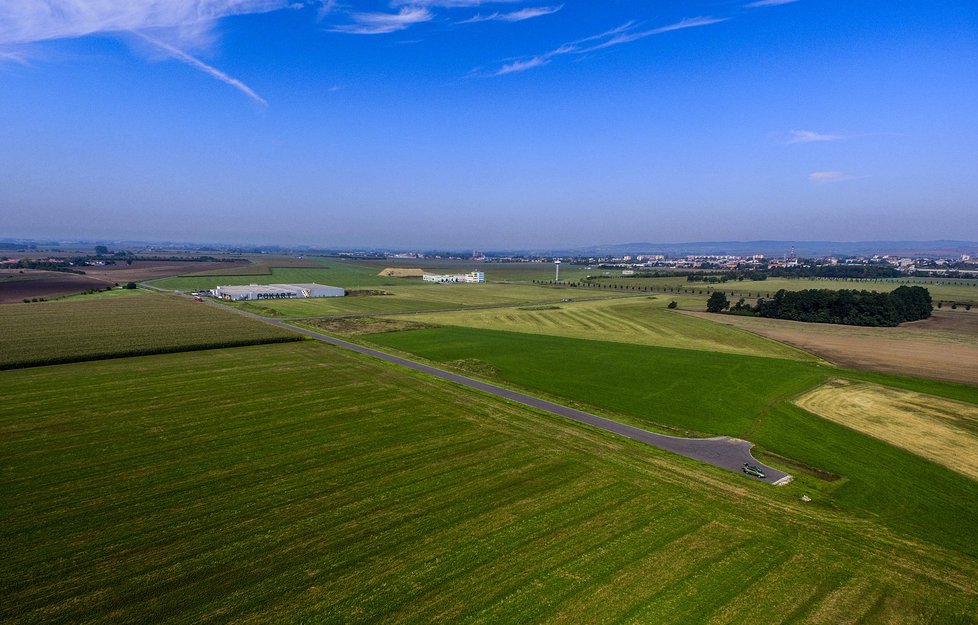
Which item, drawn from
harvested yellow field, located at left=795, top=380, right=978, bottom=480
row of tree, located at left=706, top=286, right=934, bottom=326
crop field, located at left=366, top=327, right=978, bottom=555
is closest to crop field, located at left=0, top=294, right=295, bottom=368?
crop field, located at left=366, top=327, right=978, bottom=555

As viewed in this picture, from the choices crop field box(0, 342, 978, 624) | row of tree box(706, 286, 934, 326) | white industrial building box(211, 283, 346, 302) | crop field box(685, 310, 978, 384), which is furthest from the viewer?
white industrial building box(211, 283, 346, 302)

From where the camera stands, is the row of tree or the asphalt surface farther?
the row of tree

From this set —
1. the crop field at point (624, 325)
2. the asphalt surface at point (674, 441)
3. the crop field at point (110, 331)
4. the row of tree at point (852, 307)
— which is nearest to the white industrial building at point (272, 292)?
the crop field at point (110, 331)

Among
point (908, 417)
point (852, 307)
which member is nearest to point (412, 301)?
point (852, 307)

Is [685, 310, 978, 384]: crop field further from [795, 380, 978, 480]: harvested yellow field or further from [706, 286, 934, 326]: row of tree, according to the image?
[795, 380, 978, 480]: harvested yellow field

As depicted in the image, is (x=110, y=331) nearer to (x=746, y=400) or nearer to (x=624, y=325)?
(x=746, y=400)
